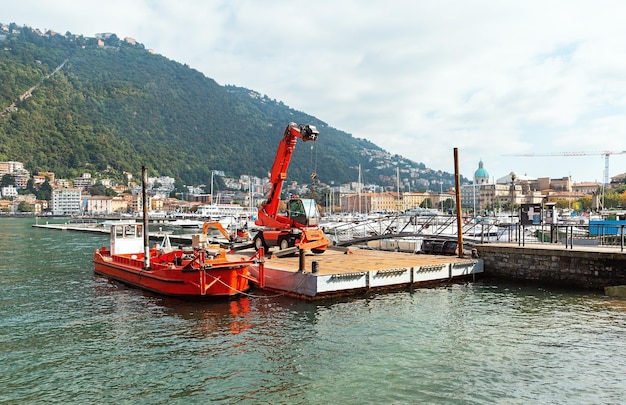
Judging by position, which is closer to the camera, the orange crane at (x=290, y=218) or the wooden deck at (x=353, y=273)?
the wooden deck at (x=353, y=273)

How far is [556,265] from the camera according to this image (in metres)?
20.9

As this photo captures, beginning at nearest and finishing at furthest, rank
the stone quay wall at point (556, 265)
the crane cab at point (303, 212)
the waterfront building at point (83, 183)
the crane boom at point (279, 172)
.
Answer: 1. the stone quay wall at point (556, 265)
2. the crane cab at point (303, 212)
3. the crane boom at point (279, 172)
4. the waterfront building at point (83, 183)

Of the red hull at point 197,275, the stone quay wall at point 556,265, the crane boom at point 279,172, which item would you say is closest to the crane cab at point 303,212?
the crane boom at point 279,172

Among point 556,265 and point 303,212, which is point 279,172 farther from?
point 556,265

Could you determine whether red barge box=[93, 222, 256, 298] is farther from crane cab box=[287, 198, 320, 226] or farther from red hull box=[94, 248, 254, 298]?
crane cab box=[287, 198, 320, 226]

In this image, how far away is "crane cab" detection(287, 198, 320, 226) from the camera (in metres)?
24.5

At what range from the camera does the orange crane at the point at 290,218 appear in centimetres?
2402

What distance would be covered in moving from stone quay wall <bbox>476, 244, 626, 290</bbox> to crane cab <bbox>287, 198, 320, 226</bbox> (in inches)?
344

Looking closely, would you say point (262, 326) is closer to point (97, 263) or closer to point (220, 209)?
point (97, 263)

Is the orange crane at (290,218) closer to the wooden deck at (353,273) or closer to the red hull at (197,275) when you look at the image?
the wooden deck at (353,273)

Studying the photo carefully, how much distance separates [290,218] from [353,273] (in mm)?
7595

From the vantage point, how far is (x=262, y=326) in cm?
1452

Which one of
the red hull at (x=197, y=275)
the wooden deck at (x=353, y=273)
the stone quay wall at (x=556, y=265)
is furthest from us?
the stone quay wall at (x=556, y=265)

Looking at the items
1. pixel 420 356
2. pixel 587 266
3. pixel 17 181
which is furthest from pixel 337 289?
pixel 17 181
